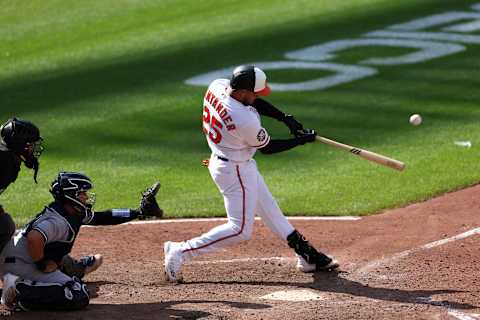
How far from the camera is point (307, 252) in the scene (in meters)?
8.84

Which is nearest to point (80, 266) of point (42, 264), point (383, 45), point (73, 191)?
point (42, 264)

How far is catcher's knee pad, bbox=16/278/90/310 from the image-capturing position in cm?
761

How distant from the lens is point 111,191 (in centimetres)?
1169

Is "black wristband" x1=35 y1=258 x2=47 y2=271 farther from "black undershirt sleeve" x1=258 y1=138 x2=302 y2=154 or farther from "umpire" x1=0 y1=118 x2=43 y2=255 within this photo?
"black undershirt sleeve" x1=258 y1=138 x2=302 y2=154

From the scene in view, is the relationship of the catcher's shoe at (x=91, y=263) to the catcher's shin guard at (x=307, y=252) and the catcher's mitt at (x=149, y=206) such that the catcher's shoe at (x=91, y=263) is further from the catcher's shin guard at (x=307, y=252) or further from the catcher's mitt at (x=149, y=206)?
the catcher's shin guard at (x=307, y=252)

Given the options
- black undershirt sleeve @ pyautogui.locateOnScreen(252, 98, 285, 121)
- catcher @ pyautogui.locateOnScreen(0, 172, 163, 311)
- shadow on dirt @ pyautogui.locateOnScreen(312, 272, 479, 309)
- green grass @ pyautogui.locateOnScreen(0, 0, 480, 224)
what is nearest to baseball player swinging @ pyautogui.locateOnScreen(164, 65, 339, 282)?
black undershirt sleeve @ pyautogui.locateOnScreen(252, 98, 285, 121)

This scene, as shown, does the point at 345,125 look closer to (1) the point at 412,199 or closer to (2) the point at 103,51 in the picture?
(1) the point at 412,199

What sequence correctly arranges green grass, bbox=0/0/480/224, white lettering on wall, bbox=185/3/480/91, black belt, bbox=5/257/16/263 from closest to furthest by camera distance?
black belt, bbox=5/257/16/263, green grass, bbox=0/0/480/224, white lettering on wall, bbox=185/3/480/91

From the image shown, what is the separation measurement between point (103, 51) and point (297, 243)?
9600 millimetres

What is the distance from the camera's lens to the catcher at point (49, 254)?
7.60 meters

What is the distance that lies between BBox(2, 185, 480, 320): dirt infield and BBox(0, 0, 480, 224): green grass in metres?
0.72

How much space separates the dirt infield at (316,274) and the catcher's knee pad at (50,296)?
0.07m

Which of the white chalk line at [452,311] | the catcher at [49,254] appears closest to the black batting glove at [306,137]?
the white chalk line at [452,311]

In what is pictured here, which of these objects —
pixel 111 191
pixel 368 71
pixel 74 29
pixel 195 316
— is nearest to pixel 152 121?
pixel 111 191
